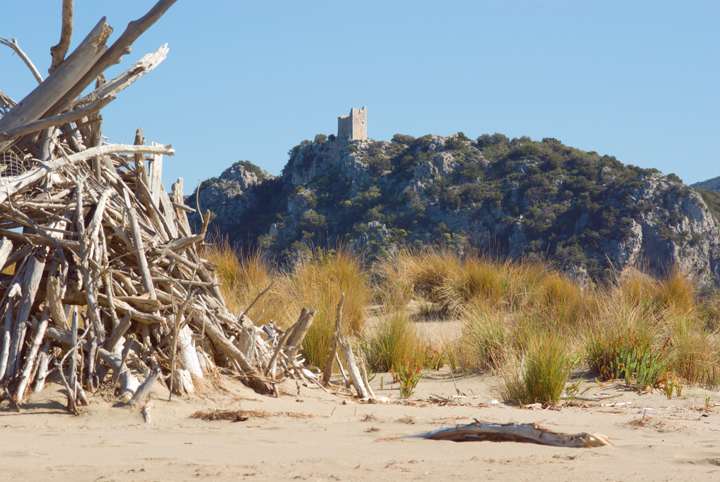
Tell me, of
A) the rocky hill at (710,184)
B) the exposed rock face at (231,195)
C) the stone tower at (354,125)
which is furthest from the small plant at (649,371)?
the rocky hill at (710,184)

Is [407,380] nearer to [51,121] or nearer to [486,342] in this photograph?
[486,342]

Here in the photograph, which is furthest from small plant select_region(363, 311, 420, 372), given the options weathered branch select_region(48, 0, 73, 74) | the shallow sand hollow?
weathered branch select_region(48, 0, 73, 74)

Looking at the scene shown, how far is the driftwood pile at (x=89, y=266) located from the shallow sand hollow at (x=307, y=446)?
0.18 m

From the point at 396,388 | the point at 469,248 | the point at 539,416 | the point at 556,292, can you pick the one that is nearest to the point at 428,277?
the point at 469,248

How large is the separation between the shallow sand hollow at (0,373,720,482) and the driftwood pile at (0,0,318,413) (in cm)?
18

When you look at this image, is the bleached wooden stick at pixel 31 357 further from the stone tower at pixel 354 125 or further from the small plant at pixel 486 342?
the stone tower at pixel 354 125

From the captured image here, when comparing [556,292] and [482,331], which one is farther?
[556,292]

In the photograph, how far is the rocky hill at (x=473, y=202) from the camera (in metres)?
34.7

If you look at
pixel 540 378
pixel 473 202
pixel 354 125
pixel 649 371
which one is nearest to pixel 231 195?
pixel 354 125

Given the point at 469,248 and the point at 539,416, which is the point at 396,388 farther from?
the point at 469,248

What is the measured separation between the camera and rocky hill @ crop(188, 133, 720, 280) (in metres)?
34.7

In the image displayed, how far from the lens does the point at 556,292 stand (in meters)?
8.60

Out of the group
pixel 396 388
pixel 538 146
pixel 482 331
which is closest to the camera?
pixel 396 388

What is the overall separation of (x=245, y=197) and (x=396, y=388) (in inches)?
1828
